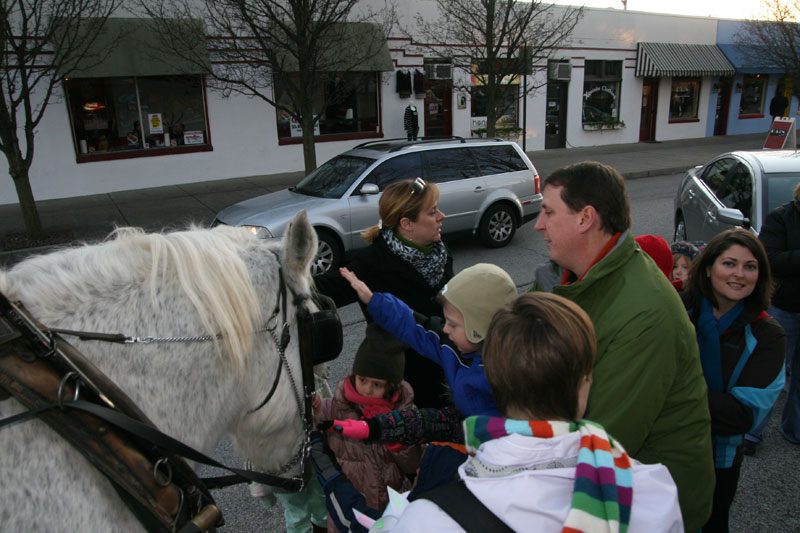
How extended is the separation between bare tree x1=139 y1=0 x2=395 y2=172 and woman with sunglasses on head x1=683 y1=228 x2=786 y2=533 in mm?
9330

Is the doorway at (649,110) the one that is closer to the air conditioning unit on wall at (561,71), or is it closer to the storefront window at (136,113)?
the air conditioning unit on wall at (561,71)

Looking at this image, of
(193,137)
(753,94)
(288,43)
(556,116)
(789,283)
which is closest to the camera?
(789,283)

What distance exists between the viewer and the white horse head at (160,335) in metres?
1.24

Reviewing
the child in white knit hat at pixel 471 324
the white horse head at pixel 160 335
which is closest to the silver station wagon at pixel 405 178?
the child in white knit hat at pixel 471 324

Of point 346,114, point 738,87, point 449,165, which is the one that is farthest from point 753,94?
point 449,165

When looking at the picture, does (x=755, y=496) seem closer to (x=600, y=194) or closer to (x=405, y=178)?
(x=600, y=194)

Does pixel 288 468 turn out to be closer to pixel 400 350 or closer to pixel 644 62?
pixel 400 350

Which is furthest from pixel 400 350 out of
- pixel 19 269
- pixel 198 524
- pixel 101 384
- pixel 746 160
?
pixel 746 160

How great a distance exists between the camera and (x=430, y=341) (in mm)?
2340

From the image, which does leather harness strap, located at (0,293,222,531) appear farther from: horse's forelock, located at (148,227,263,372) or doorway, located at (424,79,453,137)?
doorway, located at (424,79,453,137)

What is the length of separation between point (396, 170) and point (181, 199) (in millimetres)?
7007

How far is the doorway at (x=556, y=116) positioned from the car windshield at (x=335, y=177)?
13.6 metres

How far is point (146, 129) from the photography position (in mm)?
14281

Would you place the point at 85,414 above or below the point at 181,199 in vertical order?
above
